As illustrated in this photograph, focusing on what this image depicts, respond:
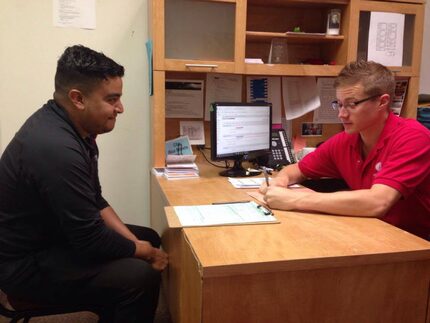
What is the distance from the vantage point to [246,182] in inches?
73.3

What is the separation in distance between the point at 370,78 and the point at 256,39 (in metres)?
0.94

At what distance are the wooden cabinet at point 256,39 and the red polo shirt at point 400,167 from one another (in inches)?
27.5

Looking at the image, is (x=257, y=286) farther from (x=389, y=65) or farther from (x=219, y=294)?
(x=389, y=65)

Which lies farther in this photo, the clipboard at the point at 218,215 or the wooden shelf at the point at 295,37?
the wooden shelf at the point at 295,37

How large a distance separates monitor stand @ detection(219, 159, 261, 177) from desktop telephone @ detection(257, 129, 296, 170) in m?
0.17

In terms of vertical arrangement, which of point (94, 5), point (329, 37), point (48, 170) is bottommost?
point (48, 170)

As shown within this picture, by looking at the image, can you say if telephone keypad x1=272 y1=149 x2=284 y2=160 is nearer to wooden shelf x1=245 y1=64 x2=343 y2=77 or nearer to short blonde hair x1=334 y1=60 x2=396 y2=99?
wooden shelf x1=245 y1=64 x2=343 y2=77

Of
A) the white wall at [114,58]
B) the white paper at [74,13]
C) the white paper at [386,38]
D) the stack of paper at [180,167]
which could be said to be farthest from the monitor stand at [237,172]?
the white paper at [74,13]

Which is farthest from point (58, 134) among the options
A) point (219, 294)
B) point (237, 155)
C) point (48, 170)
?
point (237, 155)

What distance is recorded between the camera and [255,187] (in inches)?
69.7

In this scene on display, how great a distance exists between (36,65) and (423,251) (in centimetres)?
201

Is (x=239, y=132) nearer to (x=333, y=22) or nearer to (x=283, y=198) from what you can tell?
(x=283, y=198)

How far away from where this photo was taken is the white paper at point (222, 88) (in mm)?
2314

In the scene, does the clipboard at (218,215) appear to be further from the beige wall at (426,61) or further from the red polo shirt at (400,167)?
the beige wall at (426,61)
